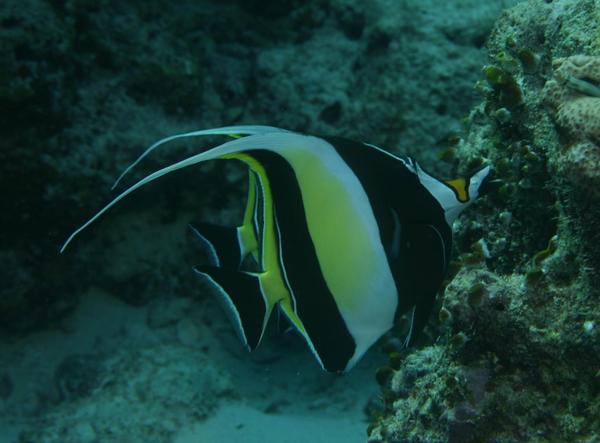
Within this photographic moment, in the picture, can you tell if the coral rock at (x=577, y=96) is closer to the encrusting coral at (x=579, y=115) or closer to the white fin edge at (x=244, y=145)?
the encrusting coral at (x=579, y=115)

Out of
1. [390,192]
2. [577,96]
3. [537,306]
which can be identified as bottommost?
[537,306]

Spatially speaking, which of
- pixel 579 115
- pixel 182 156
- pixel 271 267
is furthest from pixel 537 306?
pixel 182 156

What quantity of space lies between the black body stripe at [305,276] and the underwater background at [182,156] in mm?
1093

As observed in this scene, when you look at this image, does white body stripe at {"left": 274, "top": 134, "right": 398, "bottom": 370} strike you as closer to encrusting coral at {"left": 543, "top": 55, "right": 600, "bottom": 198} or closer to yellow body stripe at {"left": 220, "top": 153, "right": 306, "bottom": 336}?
yellow body stripe at {"left": 220, "top": 153, "right": 306, "bottom": 336}

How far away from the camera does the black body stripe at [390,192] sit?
4.66ft

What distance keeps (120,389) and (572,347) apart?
343 cm

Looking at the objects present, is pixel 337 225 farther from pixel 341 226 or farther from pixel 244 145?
pixel 244 145

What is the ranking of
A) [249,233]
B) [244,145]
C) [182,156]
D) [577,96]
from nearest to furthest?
[244,145]
[577,96]
[249,233]
[182,156]

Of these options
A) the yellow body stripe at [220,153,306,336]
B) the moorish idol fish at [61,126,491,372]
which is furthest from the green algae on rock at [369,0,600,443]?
the yellow body stripe at [220,153,306,336]

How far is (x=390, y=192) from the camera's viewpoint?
1425 millimetres

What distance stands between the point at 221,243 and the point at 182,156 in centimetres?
261

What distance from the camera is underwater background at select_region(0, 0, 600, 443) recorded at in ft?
11.6

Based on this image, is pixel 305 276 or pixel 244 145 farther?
pixel 305 276

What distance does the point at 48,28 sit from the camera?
11.8ft
